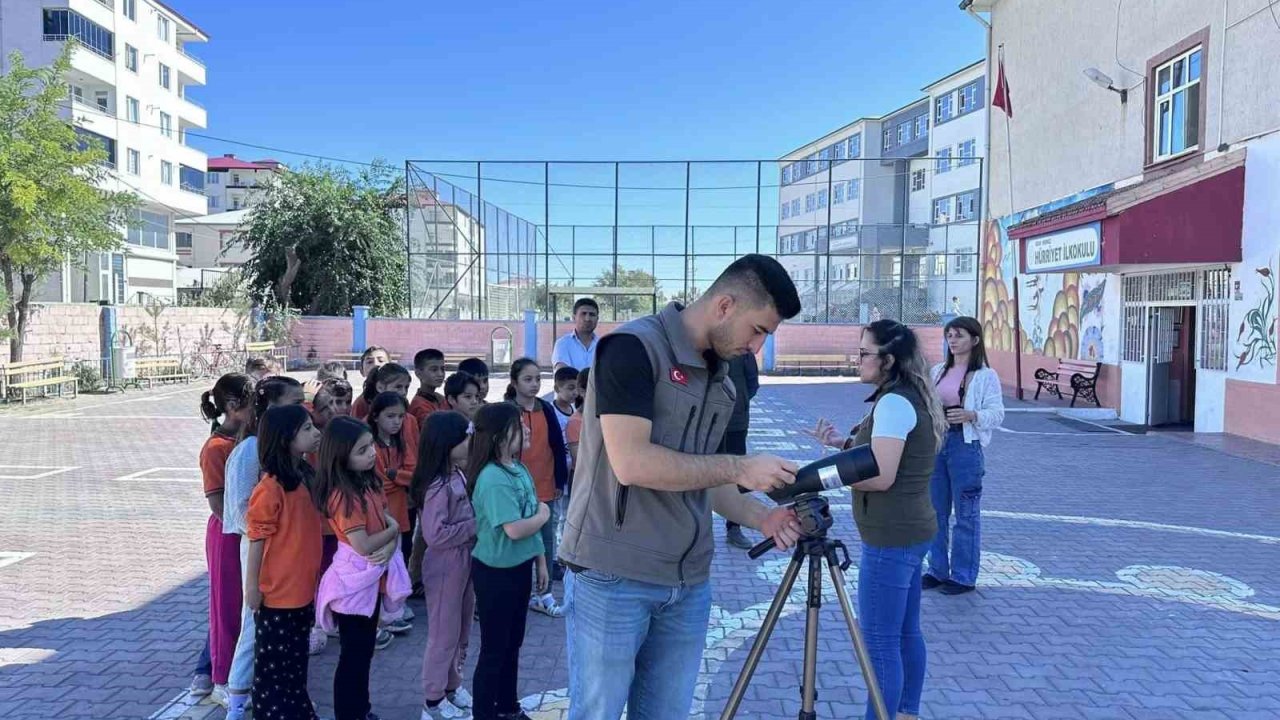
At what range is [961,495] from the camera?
5.27 metres

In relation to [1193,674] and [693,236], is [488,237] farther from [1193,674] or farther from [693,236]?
[1193,674]

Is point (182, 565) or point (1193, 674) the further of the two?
point (182, 565)

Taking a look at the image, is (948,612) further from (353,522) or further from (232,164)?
(232,164)

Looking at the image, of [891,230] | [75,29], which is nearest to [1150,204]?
[891,230]

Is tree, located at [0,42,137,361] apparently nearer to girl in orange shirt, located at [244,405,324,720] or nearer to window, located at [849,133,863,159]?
girl in orange shirt, located at [244,405,324,720]

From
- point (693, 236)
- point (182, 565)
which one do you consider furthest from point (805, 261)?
point (182, 565)

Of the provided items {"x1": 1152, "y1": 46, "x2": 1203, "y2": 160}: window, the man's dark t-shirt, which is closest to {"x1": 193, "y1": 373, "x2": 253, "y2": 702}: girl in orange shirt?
the man's dark t-shirt

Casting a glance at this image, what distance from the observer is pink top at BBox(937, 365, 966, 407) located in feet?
17.4

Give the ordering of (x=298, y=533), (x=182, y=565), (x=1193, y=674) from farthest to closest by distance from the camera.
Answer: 1. (x=182, y=565)
2. (x=1193, y=674)
3. (x=298, y=533)

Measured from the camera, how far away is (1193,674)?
4398mm

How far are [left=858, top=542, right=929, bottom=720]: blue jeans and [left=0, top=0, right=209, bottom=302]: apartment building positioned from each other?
36.3 m

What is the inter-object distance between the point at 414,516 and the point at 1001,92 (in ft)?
63.1

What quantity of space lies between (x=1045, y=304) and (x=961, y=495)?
14685 mm

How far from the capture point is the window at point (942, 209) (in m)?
43.0
